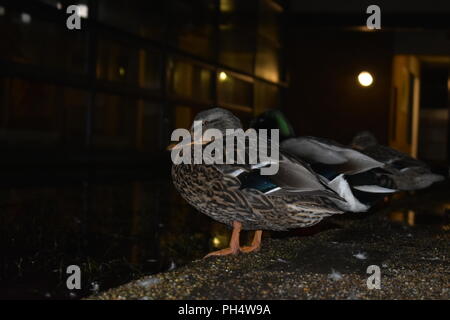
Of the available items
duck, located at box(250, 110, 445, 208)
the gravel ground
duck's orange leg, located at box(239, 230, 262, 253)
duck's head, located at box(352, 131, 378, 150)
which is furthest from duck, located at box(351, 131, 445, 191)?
Answer: duck's orange leg, located at box(239, 230, 262, 253)

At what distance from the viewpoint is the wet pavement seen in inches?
85.0

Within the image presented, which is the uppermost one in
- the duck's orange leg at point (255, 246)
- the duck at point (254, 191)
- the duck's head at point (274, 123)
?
the duck's head at point (274, 123)

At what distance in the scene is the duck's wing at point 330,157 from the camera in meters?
2.87

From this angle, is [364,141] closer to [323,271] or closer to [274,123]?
[274,123]

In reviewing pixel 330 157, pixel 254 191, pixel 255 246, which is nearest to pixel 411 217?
pixel 330 157

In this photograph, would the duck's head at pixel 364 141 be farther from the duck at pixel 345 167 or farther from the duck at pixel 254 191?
the duck at pixel 254 191

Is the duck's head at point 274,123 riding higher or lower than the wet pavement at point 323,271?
higher

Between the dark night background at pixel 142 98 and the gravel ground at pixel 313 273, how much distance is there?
48 cm

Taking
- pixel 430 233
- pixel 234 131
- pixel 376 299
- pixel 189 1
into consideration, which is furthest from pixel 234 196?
pixel 189 1

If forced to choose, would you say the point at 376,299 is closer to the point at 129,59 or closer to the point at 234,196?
the point at 234,196

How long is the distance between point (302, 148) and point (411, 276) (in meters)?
0.89

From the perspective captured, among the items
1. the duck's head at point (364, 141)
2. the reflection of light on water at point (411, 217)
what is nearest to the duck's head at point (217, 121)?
the reflection of light on water at point (411, 217)

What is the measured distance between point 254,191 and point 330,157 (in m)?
0.63

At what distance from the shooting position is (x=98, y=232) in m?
3.99
